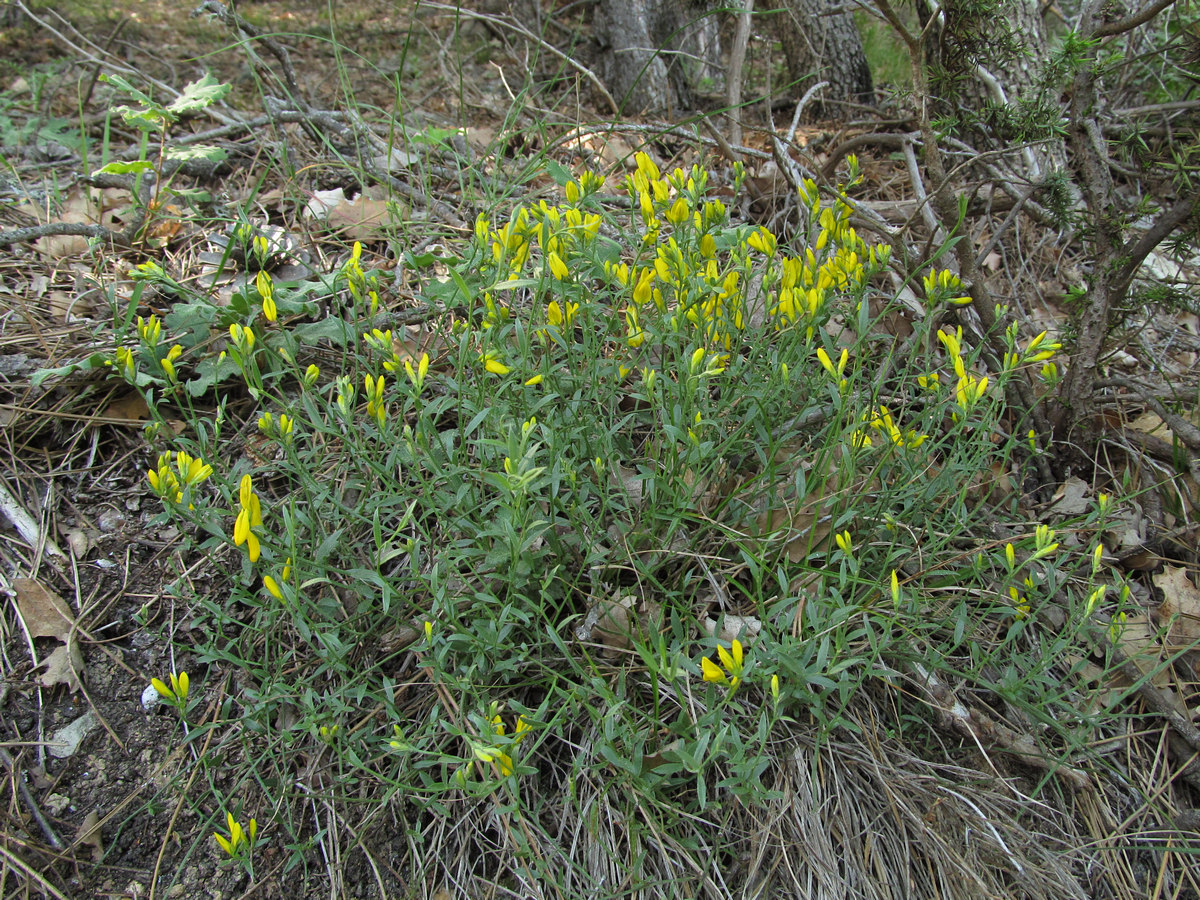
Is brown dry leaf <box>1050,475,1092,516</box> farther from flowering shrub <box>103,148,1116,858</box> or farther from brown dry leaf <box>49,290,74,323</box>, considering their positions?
brown dry leaf <box>49,290,74,323</box>

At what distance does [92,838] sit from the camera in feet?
5.19

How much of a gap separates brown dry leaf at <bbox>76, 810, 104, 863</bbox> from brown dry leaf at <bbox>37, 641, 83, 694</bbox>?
0.30m

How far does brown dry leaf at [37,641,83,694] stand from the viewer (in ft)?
5.74

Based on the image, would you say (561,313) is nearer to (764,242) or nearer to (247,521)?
(764,242)

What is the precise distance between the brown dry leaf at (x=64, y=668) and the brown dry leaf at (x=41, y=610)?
0.03m

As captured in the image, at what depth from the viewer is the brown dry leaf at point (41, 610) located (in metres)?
1.79

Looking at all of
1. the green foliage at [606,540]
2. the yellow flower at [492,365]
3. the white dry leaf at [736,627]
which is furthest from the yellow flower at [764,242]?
the white dry leaf at [736,627]

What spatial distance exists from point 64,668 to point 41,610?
16cm

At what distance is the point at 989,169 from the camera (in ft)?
8.01

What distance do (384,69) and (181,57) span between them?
3.08 ft

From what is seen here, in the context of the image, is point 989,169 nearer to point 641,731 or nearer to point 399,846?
point 641,731

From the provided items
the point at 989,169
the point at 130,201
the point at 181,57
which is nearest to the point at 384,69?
the point at 181,57

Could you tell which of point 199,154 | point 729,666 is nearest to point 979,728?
point 729,666

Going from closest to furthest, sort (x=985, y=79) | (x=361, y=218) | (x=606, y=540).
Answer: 1. (x=606, y=540)
2. (x=985, y=79)
3. (x=361, y=218)
